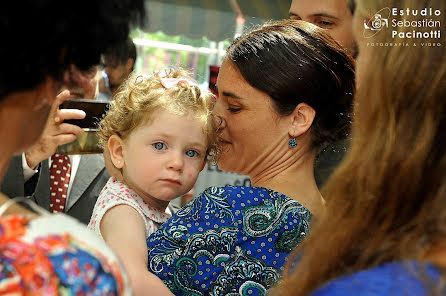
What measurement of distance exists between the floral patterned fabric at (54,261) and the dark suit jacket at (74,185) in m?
2.25

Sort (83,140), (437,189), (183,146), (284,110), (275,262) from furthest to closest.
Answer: (83,140)
(183,146)
(284,110)
(275,262)
(437,189)

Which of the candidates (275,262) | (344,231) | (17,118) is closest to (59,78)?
(17,118)

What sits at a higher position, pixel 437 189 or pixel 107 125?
pixel 437 189

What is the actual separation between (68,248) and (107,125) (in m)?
1.56

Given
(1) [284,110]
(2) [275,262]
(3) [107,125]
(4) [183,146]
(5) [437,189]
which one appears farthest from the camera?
(3) [107,125]

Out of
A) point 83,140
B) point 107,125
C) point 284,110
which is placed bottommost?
point 83,140

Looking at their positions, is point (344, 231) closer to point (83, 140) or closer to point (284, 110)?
point (284, 110)

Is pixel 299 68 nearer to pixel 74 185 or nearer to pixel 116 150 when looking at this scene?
pixel 116 150

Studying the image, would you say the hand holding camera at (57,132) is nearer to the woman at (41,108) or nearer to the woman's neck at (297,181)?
the woman's neck at (297,181)

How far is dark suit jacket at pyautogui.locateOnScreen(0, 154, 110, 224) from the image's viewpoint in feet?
9.96

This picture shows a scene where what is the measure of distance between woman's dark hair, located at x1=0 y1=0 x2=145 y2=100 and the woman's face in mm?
1089

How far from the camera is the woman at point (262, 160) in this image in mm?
1782

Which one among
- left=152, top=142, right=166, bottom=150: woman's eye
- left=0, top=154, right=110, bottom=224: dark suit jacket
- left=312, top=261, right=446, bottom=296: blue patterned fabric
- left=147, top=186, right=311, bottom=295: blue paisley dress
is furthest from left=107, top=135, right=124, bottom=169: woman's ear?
left=312, top=261, right=446, bottom=296: blue patterned fabric

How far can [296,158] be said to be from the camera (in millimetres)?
2111
